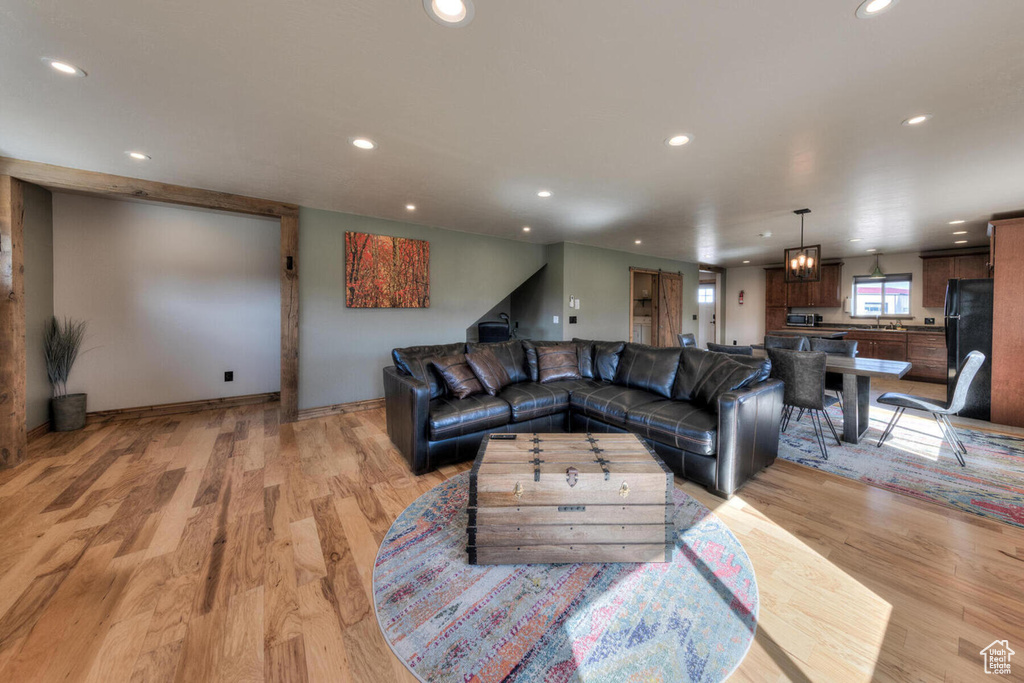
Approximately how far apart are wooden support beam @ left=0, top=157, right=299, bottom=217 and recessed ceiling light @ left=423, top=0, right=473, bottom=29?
3.27m

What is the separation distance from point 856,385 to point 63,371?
7655 millimetres

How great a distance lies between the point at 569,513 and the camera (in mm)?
1702

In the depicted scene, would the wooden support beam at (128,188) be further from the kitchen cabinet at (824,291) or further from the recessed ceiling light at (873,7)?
the kitchen cabinet at (824,291)

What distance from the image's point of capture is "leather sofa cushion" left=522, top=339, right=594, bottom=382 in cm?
383

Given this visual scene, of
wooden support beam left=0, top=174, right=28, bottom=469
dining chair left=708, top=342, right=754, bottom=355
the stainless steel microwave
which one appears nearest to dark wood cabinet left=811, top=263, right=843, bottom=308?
the stainless steel microwave

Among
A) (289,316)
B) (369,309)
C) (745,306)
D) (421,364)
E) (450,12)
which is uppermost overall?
(450,12)

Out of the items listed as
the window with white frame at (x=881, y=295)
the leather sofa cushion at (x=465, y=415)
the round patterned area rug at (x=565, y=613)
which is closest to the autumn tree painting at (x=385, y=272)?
the leather sofa cushion at (x=465, y=415)

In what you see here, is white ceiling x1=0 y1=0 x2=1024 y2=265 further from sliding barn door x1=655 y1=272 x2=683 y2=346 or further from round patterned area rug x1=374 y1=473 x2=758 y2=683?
sliding barn door x1=655 y1=272 x2=683 y2=346

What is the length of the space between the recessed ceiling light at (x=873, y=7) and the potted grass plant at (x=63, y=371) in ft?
20.5

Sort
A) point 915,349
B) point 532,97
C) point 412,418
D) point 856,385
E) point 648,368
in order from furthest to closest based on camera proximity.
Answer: point 915,349 → point 648,368 → point 856,385 → point 412,418 → point 532,97

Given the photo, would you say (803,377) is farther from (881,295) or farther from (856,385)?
(881,295)

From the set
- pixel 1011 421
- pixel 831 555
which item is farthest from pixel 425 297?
pixel 1011 421

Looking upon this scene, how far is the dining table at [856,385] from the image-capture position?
3193mm

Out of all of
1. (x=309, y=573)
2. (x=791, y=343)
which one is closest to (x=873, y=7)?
(x=309, y=573)
